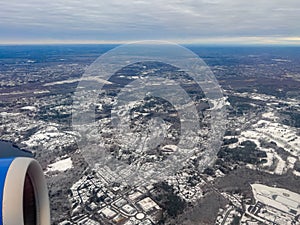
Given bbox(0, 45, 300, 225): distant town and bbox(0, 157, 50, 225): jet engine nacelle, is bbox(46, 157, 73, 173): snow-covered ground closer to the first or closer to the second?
bbox(0, 45, 300, 225): distant town

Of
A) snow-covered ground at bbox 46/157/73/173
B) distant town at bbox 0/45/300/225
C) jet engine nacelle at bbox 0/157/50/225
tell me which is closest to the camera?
jet engine nacelle at bbox 0/157/50/225

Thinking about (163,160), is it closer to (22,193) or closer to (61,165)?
(61,165)

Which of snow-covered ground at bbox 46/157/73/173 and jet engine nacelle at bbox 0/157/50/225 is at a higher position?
jet engine nacelle at bbox 0/157/50/225

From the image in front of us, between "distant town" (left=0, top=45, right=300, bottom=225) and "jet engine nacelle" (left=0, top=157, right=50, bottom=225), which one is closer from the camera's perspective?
"jet engine nacelle" (left=0, top=157, right=50, bottom=225)

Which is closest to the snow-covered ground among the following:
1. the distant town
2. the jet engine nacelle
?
the distant town

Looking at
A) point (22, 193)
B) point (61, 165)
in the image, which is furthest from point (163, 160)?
point (22, 193)

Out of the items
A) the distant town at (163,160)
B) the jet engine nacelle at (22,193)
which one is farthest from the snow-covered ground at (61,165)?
the jet engine nacelle at (22,193)

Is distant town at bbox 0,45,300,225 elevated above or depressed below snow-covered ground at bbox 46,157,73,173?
above

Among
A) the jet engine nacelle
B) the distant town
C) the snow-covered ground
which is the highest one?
the jet engine nacelle

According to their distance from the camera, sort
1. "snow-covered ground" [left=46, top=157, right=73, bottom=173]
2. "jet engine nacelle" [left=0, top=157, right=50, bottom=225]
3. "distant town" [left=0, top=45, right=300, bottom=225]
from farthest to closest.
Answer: "snow-covered ground" [left=46, top=157, right=73, bottom=173] < "distant town" [left=0, top=45, right=300, bottom=225] < "jet engine nacelle" [left=0, top=157, right=50, bottom=225]
